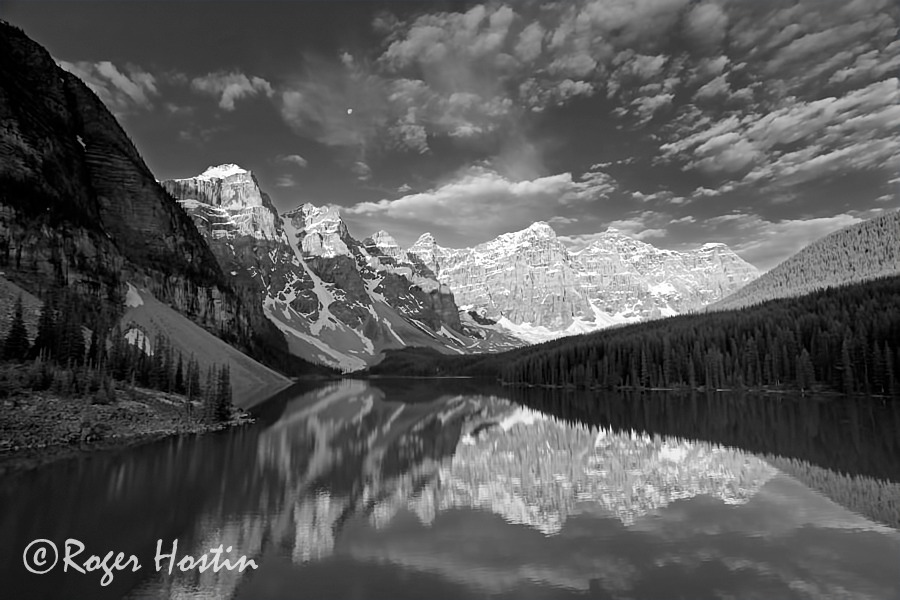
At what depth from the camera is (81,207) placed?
86.8 meters

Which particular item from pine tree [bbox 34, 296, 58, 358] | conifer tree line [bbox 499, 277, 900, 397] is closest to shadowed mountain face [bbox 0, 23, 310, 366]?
pine tree [bbox 34, 296, 58, 358]

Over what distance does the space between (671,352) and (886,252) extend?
222 feet

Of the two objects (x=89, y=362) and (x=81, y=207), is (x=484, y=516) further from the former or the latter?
(x=81, y=207)

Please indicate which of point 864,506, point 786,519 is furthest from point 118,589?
point 864,506

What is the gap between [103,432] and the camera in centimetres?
3528

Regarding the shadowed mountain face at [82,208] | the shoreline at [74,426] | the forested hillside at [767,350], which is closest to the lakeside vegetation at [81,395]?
the shoreline at [74,426]

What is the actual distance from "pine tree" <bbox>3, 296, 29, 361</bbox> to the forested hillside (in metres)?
90.2

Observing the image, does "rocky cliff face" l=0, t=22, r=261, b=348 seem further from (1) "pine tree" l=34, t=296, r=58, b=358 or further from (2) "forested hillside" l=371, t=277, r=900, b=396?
(2) "forested hillside" l=371, t=277, r=900, b=396

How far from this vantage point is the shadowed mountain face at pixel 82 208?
7000cm

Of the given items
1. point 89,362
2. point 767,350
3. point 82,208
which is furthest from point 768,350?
point 82,208

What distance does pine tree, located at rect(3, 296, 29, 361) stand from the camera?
3809 centimetres

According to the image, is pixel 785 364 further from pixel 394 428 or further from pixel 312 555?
pixel 312 555

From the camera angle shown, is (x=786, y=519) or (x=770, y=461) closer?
(x=786, y=519)

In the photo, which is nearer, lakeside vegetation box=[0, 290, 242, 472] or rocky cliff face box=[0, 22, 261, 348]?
lakeside vegetation box=[0, 290, 242, 472]
